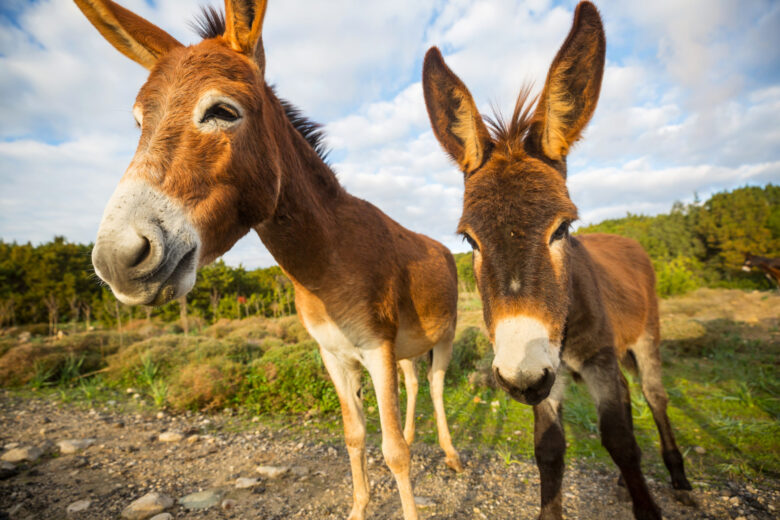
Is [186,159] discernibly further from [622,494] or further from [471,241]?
[622,494]

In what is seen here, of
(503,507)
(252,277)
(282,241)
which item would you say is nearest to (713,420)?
(503,507)

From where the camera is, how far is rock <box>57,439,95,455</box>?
3.90m

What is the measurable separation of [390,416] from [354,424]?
56 cm

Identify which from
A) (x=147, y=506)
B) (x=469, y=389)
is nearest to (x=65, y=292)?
(x=147, y=506)

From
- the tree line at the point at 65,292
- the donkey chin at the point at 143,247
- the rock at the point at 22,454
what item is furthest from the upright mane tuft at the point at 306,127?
the tree line at the point at 65,292

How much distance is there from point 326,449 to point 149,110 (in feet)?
13.3

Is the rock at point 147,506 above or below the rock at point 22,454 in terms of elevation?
below

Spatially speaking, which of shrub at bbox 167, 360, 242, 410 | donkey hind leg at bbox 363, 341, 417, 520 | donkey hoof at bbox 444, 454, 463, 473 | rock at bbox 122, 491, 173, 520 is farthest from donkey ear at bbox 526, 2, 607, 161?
shrub at bbox 167, 360, 242, 410

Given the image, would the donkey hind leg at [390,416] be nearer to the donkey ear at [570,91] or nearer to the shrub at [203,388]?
the donkey ear at [570,91]

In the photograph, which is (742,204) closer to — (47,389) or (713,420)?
(713,420)

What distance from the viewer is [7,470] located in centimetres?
332

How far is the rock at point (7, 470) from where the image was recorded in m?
3.29

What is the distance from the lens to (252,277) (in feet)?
72.8

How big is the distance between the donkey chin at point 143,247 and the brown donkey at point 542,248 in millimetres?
1358
